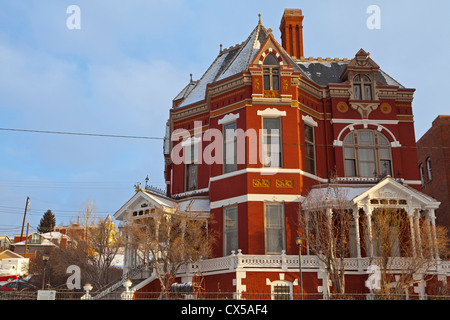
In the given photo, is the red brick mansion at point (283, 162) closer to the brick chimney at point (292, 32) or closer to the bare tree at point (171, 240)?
the bare tree at point (171, 240)

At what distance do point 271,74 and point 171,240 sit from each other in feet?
34.5

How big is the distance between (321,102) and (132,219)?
42.6 ft

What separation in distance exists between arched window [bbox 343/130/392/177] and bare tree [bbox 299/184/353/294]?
9.86 feet

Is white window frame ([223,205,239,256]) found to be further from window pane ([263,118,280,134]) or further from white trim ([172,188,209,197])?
Answer: window pane ([263,118,280,134])

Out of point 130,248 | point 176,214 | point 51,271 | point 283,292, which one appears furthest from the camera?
point 51,271

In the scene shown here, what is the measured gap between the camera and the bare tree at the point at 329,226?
73.1ft

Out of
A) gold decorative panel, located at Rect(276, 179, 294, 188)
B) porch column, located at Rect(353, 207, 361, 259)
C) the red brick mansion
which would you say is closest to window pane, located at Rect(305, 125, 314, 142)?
the red brick mansion

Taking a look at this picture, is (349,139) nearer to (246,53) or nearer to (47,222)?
(246,53)

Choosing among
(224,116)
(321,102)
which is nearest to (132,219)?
(224,116)

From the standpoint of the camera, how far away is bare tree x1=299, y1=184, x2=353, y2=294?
22.3 metres

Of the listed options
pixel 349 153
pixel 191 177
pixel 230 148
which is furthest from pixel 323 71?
pixel 191 177
